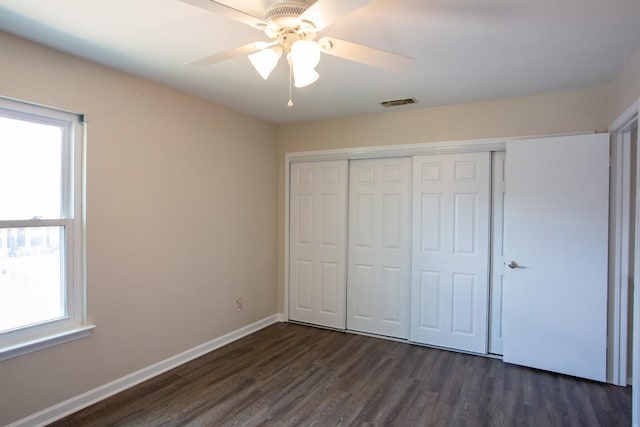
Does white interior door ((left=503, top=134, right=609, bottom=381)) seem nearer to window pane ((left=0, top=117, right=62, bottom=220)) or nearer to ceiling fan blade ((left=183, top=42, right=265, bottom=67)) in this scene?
ceiling fan blade ((left=183, top=42, right=265, bottom=67))

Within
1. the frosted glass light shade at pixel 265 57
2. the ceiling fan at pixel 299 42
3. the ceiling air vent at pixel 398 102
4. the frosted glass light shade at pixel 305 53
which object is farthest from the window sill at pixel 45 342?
the ceiling air vent at pixel 398 102

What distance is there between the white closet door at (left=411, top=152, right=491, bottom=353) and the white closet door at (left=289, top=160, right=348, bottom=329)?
86cm

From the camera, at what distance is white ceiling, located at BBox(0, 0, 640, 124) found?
188cm

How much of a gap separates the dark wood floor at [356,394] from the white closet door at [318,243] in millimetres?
778

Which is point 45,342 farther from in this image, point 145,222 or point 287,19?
point 287,19

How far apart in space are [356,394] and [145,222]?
83.9 inches

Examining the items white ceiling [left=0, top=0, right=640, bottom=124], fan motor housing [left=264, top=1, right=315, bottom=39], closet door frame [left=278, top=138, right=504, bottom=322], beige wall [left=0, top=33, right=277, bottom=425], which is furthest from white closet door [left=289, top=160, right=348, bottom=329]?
fan motor housing [left=264, top=1, right=315, bottom=39]

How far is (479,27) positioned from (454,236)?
2.08 m

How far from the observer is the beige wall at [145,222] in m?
2.35

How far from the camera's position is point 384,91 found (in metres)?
3.20

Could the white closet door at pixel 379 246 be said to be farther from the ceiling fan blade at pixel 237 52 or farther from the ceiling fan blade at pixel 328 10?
the ceiling fan blade at pixel 328 10

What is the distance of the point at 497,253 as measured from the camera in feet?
11.4

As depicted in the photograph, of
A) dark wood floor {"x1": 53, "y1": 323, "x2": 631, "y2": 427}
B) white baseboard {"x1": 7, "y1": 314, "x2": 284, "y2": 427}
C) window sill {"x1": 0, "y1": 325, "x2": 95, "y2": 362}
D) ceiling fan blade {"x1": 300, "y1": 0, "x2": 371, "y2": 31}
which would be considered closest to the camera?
ceiling fan blade {"x1": 300, "y1": 0, "x2": 371, "y2": 31}

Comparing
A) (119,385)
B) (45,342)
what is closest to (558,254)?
(119,385)
